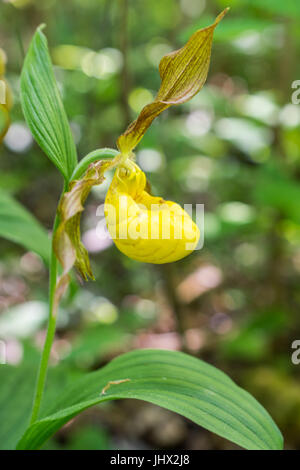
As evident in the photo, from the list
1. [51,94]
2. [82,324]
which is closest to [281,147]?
[82,324]

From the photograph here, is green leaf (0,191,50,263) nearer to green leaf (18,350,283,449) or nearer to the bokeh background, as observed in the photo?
the bokeh background

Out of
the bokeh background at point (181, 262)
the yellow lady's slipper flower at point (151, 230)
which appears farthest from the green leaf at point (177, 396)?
the bokeh background at point (181, 262)

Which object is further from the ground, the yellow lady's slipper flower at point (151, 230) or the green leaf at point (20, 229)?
the green leaf at point (20, 229)

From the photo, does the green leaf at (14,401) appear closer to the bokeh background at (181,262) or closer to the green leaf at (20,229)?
the bokeh background at (181,262)

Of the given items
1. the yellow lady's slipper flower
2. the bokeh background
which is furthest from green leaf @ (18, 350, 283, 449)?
the bokeh background

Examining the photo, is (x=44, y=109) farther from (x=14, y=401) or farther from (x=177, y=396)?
(x=14, y=401)

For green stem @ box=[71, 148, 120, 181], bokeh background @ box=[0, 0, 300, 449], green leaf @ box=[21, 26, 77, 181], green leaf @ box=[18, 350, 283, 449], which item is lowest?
green leaf @ box=[18, 350, 283, 449]

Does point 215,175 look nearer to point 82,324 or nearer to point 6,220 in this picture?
point 82,324

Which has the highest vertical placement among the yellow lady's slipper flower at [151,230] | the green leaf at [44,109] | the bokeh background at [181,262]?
the bokeh background at [181,262]
